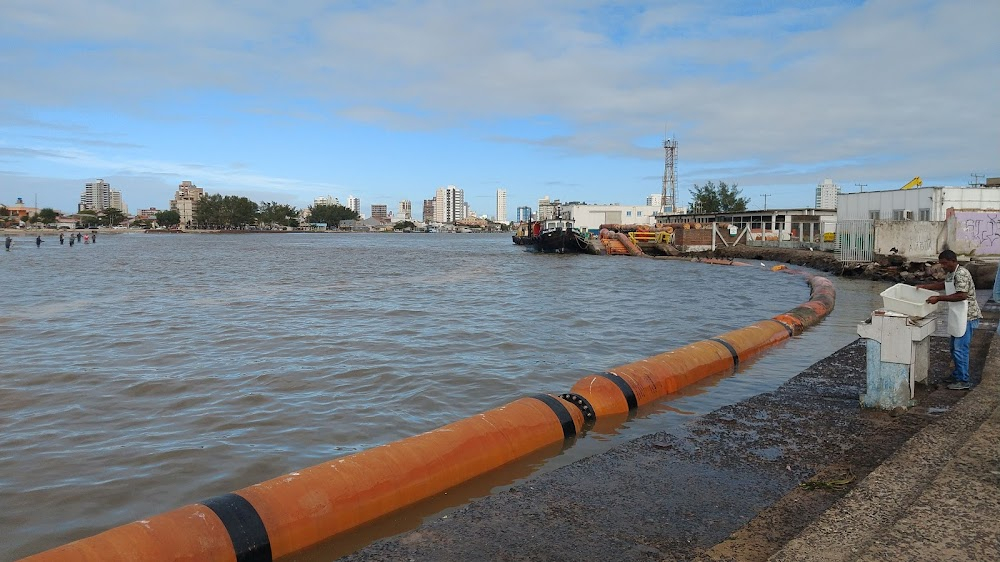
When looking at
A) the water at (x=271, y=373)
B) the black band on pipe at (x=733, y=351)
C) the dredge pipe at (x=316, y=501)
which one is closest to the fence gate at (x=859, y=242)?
the water at (x=271, y=373)

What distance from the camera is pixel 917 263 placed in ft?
75.2

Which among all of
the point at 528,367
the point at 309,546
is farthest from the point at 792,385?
the point at 309,546

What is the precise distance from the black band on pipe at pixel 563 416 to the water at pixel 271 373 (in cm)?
16

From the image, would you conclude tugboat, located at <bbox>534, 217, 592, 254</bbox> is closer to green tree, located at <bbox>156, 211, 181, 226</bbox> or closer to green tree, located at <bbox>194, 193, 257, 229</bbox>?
green tree, located at <bbox>194, 193, 257, 229</bbox>

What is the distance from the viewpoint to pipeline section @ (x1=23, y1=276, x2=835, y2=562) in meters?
3.70

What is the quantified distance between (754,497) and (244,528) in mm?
3501

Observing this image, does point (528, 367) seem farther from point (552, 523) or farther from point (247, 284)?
point (247, 284)

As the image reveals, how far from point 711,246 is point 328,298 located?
119 ft

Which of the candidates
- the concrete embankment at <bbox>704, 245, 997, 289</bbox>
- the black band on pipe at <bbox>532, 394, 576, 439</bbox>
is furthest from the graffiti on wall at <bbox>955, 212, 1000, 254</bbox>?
the black band on pipe at <bbox>532, 394, 576, 439</bbox>

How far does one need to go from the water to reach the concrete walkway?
2.64 m

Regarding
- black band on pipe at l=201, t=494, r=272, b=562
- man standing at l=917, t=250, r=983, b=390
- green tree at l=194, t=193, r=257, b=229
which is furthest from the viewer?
green tree at l=194, t=193, r=257, b=229

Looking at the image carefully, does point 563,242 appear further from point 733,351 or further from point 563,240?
point 733,351

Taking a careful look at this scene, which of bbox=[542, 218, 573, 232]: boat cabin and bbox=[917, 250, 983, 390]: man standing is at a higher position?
bbox=[542, 218, 573, 232]: boat cabin

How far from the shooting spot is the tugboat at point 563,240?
52.1 m
